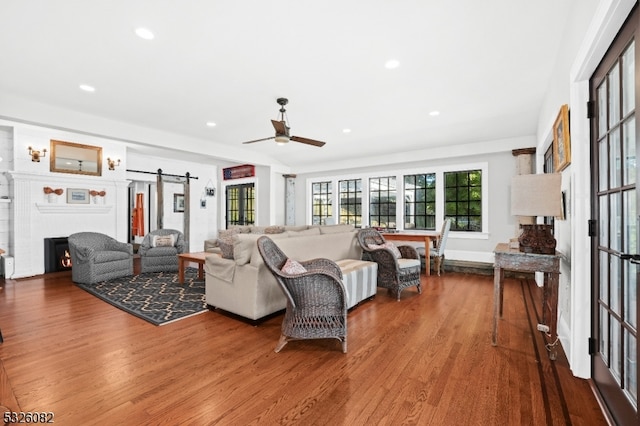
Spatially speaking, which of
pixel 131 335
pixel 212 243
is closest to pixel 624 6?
pixel 131 335

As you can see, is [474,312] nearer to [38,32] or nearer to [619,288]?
[619,288]

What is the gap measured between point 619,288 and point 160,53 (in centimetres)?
402

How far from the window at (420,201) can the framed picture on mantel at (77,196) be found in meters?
6.80

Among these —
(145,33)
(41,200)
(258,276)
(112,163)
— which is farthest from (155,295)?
(112,163)

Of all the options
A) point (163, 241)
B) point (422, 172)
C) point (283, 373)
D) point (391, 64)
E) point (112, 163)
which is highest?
point (391, 64)

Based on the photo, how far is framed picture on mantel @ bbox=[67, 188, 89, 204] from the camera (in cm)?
579

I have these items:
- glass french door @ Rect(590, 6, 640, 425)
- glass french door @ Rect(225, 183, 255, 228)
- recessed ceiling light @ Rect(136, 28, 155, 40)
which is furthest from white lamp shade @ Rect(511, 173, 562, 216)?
glass french door @ Rect(225, 183, 255, 228)

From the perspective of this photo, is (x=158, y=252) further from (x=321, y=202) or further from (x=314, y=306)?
(x=321, y=202)

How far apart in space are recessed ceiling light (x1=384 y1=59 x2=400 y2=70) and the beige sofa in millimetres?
2102

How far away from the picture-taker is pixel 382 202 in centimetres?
748

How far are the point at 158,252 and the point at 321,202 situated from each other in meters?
4.40

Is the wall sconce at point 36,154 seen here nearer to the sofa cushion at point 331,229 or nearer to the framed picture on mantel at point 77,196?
the framed picture on mantel at point 77,196

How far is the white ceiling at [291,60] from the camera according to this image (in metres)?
2.37

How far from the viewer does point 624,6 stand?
138 cm
